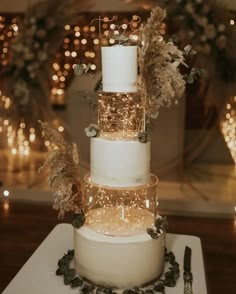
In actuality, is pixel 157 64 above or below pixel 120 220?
above

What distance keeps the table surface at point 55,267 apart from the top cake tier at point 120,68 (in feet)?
2.32

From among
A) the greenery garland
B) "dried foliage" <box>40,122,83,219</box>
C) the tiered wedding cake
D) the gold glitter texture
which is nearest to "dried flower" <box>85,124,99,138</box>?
the tiered wedding cake

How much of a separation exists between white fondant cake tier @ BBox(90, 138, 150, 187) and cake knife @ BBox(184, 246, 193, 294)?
0.38 m

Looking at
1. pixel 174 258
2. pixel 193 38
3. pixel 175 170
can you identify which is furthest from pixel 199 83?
pixel 174 258

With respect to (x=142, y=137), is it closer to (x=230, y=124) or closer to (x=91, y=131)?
(x=91, y=131)

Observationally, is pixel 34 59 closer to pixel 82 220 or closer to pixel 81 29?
pixel 81 29

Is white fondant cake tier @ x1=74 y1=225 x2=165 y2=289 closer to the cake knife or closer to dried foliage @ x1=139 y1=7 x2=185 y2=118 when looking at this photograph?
the cake knife

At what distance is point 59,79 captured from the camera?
3.60 metres

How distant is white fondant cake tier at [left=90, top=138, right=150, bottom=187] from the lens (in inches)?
59.8

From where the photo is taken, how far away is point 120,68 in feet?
4.91

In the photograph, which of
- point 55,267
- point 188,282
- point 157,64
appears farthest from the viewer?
point 55,267

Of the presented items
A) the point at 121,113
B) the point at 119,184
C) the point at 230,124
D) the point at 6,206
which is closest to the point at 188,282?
the point at 119,184

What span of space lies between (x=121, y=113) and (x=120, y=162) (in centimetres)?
19

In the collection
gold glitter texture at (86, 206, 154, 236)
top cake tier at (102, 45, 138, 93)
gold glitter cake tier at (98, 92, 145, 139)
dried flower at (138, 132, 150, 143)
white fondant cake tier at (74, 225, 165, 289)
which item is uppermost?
top cake tier at (102, 45, 138, 93)
